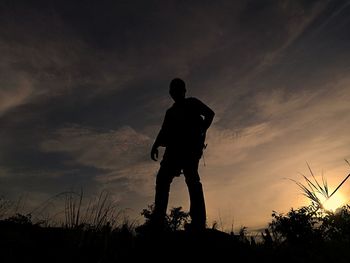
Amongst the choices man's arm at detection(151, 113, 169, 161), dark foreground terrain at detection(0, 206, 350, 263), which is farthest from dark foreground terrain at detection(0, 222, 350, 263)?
man's arm at detection(151, 113, 169, 161)

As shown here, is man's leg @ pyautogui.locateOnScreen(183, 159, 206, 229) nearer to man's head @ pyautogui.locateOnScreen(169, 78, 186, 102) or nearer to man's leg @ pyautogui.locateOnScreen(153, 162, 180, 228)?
man's leg @ pyautogui.locateOnScreen(153, 162, 180, 228)

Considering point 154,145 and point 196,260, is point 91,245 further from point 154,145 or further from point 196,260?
point 154,145

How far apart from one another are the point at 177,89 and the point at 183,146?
3.38 feet

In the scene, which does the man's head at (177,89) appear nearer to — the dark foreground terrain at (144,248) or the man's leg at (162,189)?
the man's leg at (162,189)

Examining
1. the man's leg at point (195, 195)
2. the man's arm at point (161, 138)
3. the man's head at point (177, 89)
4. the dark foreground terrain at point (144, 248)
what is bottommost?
the dark foreground terrain at point (144, 248)

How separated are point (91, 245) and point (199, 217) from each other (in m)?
1.74

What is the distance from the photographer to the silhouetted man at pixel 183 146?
5761mm

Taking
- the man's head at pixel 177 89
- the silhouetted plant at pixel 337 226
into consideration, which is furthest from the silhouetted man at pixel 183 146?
the silhouetted plant at pixel 337 226

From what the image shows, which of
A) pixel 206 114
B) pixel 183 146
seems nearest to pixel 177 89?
pixel 206 114

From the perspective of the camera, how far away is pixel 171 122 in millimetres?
6270

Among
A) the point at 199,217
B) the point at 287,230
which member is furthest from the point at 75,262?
the point at 287,230

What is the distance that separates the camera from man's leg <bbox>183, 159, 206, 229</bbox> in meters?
5.73

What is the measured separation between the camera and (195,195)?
5.82 m

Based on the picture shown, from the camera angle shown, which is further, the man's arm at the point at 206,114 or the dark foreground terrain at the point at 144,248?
the man's arm at the point at 206,114
